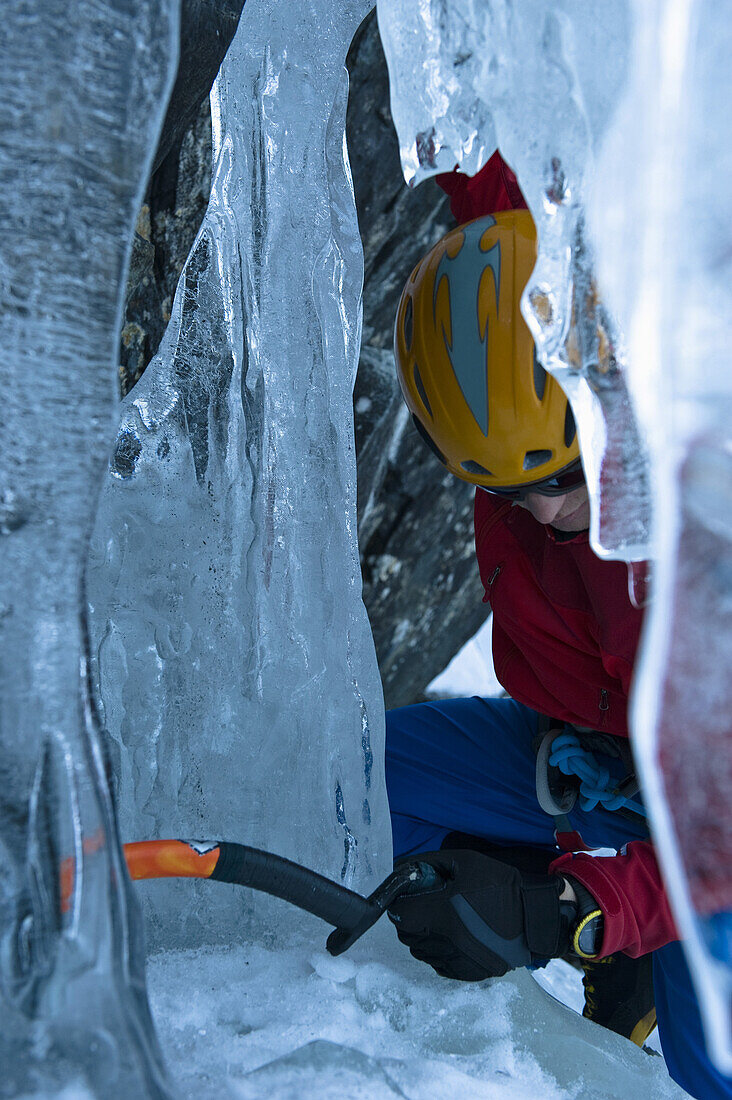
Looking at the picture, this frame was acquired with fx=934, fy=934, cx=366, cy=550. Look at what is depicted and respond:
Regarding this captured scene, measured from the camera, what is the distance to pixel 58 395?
866mm

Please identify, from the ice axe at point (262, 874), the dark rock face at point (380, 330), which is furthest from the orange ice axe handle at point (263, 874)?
the dark rock face at point (380, 330)

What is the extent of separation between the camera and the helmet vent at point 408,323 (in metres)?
1.96

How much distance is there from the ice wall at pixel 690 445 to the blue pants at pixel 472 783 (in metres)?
1.76

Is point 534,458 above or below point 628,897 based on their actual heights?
above

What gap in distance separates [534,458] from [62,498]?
114 cm

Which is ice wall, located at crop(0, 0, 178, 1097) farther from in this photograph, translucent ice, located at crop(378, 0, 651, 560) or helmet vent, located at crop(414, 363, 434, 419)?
helmet vent, located at crop(414, 363, 434, 419)

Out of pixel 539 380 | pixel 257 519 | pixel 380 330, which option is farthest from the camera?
pixel 380 330

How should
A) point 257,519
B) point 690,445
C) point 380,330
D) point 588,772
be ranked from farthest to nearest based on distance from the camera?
1. point 380,330
2. point 588,772
3. point 257,519
4. point 690,445

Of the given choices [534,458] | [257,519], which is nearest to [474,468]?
[534,458]

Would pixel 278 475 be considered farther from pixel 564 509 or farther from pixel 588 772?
pixel 588 772

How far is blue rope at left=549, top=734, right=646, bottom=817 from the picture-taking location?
2.17 m

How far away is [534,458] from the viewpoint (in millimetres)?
1830

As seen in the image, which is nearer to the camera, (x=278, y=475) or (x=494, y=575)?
(x=278, y=475)

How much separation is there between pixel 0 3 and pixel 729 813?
35.2 inches
